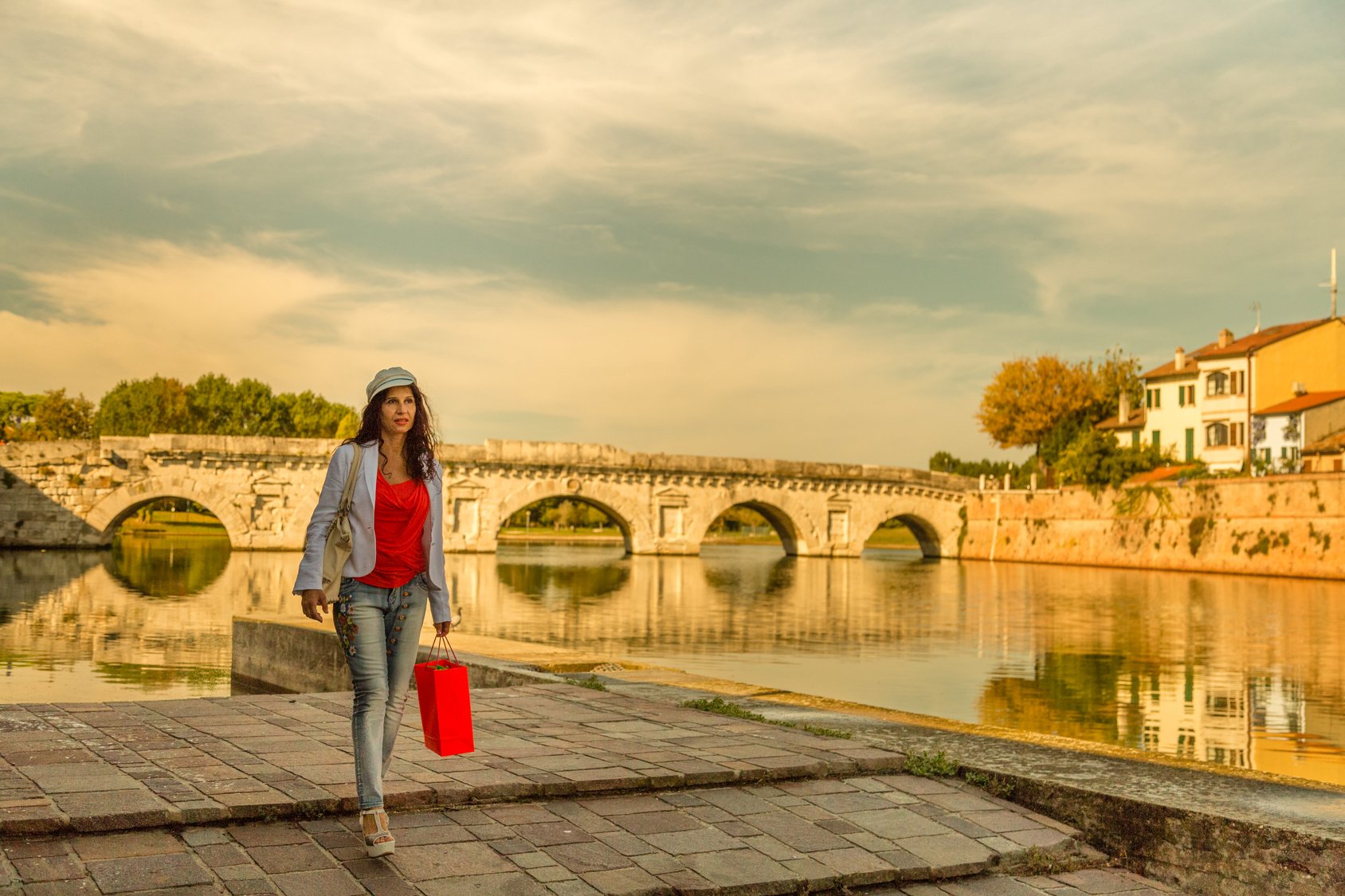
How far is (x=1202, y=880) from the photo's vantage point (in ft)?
14.8

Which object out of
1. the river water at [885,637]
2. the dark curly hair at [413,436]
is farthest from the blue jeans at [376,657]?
the river water at [885,637]

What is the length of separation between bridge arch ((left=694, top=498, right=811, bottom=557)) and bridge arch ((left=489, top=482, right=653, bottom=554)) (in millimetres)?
2191

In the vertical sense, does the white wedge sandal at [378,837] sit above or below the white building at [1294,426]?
below

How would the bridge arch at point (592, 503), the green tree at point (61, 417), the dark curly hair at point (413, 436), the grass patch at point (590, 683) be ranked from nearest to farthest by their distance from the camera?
1. the dark curly hair at point (413, 436)
2. the grass patch at point (590, 683)
3. the bridge arch at point (592, 503)
4. the green tree at point (61, 417)

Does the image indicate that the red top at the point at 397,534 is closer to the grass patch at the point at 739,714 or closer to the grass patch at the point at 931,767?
the grass patch at the point at 931,767

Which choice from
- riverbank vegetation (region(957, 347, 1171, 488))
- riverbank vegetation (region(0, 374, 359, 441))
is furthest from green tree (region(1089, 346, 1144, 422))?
riverbank vegetation (region(0, 374, 359, 441))

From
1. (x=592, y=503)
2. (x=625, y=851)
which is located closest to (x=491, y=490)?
(x=592, y=503)

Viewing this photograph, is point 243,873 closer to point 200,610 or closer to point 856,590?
point 200,610

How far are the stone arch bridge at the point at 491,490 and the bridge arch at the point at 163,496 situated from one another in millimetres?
42

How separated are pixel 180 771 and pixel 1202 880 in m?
3.72

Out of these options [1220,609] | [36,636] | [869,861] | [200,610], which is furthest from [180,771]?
[1220,609]

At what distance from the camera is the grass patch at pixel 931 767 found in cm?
546

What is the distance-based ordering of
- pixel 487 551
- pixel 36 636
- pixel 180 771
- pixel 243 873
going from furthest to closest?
pixel 487 551, pixel 36 636, pixel 180 771, pixel 243 873

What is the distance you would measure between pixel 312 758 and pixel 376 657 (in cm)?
110
